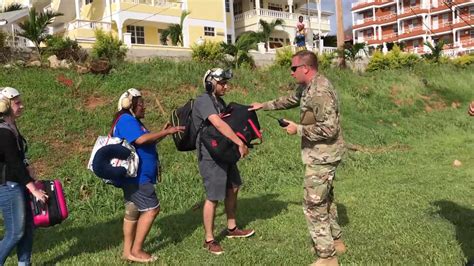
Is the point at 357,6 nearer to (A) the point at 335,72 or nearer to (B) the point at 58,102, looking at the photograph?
(A) the point at 335,72

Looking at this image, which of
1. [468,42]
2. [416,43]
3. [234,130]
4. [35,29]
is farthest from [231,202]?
[416,43]

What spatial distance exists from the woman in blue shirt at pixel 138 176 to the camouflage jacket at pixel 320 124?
4.29ft

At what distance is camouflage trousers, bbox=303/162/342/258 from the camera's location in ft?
13.0

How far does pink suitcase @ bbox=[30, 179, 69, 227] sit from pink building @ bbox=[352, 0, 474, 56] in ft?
180

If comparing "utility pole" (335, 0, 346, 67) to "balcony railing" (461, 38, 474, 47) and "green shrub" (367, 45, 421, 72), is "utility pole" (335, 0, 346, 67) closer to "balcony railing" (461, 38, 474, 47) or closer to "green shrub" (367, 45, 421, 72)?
"green shrub" (367, 45, 421, 72)

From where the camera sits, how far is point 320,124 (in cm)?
387

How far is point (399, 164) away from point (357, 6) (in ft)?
216

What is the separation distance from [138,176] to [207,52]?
1243 centimetres

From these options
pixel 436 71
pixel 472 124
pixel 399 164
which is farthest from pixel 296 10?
pixel 399 164

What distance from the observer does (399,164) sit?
989 cm

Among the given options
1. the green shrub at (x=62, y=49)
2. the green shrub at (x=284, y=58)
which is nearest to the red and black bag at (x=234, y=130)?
the green shrub at (x=62, y=49)

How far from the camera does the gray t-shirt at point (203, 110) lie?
456cm

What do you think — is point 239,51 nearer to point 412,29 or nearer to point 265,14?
point 265,14

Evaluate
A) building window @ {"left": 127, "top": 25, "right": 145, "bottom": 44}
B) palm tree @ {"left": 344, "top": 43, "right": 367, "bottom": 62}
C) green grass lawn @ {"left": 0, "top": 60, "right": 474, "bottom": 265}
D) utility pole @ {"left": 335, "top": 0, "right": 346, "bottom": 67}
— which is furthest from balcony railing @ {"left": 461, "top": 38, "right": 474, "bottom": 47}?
green grass lawn @ {"left": 0, "top": 60, "right": 474, "bottom": 265}
